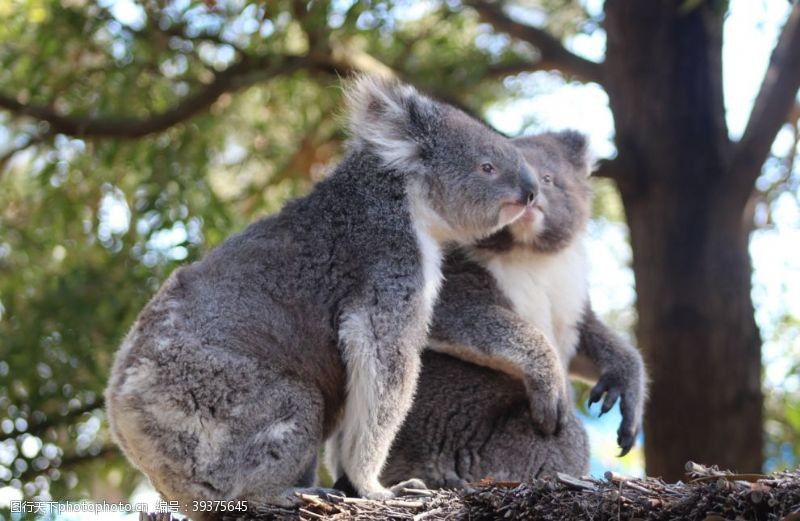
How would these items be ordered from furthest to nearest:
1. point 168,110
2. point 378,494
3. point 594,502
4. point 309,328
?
point 168,110 < point 309,328 < point 378,494 < point 594,502

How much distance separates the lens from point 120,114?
8.65m

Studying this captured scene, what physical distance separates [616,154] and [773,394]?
325 centimetres

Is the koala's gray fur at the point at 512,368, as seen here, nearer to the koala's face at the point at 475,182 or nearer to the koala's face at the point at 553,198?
the koala's face at the point at 553,198

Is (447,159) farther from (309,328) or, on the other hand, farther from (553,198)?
(309,328)

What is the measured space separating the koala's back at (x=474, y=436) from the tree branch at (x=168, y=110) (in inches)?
156

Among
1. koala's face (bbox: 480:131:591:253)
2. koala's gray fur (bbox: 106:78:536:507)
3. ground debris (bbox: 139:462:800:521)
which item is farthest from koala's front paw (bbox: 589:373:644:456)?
ground debris (bbox: 139:462:800:521)

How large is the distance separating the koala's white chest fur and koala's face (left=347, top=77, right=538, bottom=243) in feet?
1.16

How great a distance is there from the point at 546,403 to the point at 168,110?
4.96 m

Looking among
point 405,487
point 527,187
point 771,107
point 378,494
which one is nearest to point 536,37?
point 771,107

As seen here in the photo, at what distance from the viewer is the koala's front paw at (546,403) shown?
4.69 m

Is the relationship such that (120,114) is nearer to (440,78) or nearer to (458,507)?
(440,78)

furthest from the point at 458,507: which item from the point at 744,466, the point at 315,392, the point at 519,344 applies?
the point at 744,466

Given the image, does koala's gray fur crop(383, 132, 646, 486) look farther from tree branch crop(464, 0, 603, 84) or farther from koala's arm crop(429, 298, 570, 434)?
tree branch crop(464, 0, 603, 84)

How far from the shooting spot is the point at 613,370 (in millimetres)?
5168
